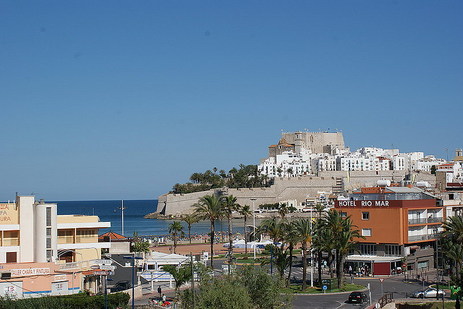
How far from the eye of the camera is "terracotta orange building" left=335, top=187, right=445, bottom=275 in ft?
176

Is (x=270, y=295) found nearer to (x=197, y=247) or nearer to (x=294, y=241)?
(x=294, y=241)

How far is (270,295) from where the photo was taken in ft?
98.0

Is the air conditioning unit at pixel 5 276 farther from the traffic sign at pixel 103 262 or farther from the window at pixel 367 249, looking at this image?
the window at pixel 367 249

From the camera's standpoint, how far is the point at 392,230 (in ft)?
179

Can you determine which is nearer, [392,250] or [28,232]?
[28,232]

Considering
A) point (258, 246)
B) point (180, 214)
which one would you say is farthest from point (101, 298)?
point (180, 214)

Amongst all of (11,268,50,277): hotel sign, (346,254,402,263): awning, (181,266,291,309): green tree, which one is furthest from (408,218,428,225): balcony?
(11,268,50,277): hotel sign

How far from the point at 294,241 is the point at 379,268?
1049 cm

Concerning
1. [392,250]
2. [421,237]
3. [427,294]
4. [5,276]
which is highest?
[421,237]

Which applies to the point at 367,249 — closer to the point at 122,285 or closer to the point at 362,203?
the point at 362,203

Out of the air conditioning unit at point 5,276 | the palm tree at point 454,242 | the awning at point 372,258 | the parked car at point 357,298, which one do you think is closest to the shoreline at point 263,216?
the awning at point 372,258

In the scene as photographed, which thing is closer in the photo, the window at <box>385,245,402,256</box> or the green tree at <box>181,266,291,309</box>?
the green tree at <box>181,266,291,309</box>

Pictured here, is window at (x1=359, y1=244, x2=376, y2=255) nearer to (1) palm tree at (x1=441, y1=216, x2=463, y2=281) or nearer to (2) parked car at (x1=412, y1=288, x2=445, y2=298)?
(1) palm tree at (x1=441, y1=216, x2=463, y2=281)

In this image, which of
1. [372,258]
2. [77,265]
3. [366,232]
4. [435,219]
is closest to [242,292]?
[77,265]
